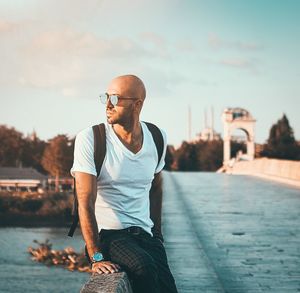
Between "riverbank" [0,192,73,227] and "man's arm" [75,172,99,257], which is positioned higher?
"man's arm" [75,172,99,257]

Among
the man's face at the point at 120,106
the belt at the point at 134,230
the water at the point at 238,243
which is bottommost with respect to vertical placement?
the water at the point at 238,243

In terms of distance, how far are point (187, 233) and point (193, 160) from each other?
3768 inches

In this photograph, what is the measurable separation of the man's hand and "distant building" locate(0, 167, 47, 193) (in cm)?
10283

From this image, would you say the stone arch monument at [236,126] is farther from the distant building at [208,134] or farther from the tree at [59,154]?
the distant building at [208,134]

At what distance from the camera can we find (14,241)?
57.2 meters

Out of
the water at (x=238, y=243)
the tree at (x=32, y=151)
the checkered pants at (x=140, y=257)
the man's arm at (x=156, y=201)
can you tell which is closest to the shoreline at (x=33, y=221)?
the tree at (x=32, y=151)

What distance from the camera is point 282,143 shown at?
84.0m

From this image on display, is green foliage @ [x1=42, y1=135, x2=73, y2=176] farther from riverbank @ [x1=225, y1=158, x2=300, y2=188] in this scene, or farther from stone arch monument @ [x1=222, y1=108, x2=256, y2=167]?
riverbank @ [x1=225, y1=158, x2=300, y2=188]

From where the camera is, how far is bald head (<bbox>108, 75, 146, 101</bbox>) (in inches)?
147

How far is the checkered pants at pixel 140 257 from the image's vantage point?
11.3ft

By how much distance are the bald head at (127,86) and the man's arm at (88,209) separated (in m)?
0.52

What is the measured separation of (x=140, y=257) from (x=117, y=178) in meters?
0.47

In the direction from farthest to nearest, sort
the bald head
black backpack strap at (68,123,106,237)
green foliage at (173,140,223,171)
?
green foliage at (173,140,223,171) → the bald head → black backpack strap at (68,123,106,237)

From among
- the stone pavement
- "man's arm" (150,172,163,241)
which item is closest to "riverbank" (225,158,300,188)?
the stone pavement
